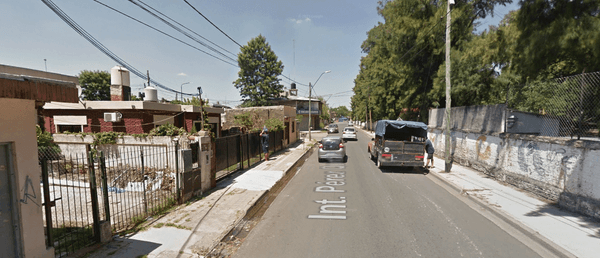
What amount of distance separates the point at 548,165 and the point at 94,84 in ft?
162

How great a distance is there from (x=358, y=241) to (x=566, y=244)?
154 inches

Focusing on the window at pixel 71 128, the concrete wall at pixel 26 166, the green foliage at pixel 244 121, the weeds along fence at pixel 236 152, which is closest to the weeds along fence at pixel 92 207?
the concrete wall at pixel 26 166

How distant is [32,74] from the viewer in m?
3.50

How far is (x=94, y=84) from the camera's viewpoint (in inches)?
1481

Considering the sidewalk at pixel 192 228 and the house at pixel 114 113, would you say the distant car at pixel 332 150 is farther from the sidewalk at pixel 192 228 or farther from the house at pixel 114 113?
the house at pixel 114 113

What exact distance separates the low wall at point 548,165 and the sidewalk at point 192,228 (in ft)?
27.2

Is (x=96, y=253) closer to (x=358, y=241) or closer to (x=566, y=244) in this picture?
(x=358, y=241)

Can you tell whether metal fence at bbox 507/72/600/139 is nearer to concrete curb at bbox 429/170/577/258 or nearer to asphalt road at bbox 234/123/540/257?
concrete curb at bbox 429/170/577/258

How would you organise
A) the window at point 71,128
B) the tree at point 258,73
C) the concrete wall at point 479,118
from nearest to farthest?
the concrete wall at point 479,118 < the window at point 71,128 < the tree at point 258,73

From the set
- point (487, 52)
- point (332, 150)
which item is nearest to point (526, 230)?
point (487, 52)

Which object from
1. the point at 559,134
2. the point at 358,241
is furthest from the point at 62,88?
the point at 559,134

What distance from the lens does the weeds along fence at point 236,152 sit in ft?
32.6

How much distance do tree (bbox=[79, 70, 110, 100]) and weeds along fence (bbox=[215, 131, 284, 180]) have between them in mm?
36953

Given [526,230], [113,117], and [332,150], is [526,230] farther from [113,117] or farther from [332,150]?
Result: [113,117]
